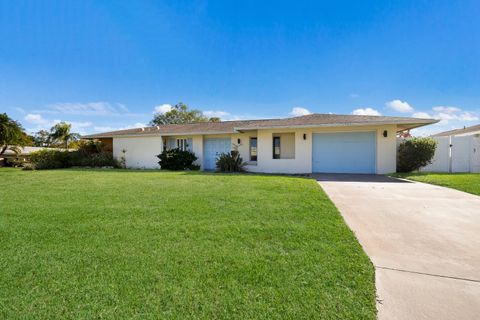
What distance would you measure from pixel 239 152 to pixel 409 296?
13939mm

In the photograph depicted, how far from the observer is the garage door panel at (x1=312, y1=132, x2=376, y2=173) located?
1301 centimetres

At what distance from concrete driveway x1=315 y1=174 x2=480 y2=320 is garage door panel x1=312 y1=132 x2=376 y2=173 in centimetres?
658

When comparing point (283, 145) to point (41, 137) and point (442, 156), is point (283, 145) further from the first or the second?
point (41, 137)

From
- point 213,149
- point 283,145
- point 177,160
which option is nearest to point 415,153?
point 283,145

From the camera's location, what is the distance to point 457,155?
42.3 feet

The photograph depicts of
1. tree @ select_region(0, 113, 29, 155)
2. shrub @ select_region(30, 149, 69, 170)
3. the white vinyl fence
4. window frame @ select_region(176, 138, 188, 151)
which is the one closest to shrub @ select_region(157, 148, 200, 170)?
window frame @ select_region(176, 138, 188, 151)

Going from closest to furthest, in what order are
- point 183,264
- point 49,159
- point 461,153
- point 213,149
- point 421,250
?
point 183,264 → point 421,250 → point 461,153 → point 213,149 → point 49,159

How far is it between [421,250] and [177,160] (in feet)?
48.0

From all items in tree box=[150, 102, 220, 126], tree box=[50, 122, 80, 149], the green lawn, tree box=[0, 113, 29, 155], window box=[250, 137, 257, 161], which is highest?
tree box=[150, 102, 220, 126]

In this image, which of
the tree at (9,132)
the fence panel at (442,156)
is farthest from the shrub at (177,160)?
the tree at (9,132)

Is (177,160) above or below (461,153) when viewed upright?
below

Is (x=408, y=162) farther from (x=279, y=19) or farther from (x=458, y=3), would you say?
(x=279, y=19)

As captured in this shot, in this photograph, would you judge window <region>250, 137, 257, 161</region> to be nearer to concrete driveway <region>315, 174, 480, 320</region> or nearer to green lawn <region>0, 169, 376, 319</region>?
concrete driveway <region>315, 174, 480, 320</region>

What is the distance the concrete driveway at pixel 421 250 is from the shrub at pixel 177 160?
1175 cm
